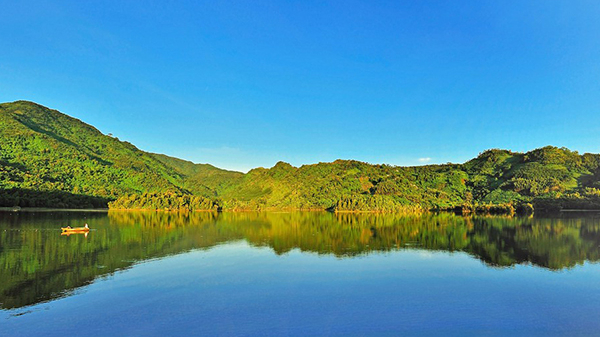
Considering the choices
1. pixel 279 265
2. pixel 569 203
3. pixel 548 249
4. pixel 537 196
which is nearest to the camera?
pixel 279 265

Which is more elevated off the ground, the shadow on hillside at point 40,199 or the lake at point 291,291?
the shadow on hillside at point 40,199

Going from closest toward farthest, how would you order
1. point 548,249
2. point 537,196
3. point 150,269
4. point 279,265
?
point 150,269
point 279,265
point 548,249
point 537,196

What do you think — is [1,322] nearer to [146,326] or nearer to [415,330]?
[146,326]

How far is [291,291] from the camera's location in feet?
77.3

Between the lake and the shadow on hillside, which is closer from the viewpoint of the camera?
the lake

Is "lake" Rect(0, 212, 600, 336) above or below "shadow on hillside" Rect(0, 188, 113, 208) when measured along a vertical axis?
below

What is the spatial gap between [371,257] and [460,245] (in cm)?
1993

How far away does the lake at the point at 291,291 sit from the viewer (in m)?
16.9

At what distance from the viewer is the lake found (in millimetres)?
16922

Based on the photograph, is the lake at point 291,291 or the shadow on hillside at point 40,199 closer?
the lake at point 291,291

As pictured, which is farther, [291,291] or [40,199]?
[40,199]

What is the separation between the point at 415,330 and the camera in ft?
53.9

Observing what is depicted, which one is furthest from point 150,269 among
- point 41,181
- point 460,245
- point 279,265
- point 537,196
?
point 537,196

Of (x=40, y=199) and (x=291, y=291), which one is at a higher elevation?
(x=40, y=199)
